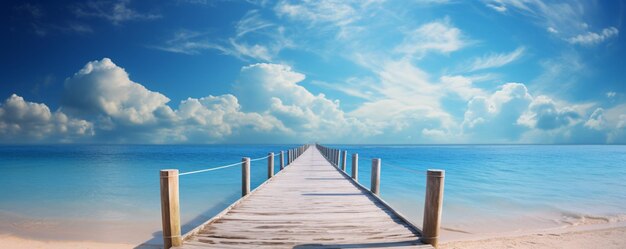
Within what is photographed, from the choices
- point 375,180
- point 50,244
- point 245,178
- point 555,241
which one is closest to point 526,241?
point 555,241

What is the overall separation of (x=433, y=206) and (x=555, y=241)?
5.52 m

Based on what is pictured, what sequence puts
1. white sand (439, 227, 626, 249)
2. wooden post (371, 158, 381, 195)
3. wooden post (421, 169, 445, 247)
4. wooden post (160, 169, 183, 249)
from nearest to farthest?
1. wooden post (160, 169, 183, 249)
2. wooden post (421, 169, 445, 247)
3. white sand (439, 227, 626, 249)
4. wooden post (371, 158, 381, 195)

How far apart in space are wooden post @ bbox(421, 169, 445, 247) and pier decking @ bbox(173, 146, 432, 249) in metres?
0.19

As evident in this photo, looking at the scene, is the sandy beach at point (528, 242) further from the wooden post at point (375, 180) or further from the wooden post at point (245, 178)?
the wooden post at point (245, 178)

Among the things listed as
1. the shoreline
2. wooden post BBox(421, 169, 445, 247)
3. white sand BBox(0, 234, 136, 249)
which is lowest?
white sand BBox(0, 234, 136, 249)

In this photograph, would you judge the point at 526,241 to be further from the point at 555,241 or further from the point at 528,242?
the point at 555,241

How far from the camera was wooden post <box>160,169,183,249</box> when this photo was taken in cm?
410

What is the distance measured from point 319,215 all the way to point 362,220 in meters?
0.86

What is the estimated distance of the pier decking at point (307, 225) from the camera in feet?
14.9

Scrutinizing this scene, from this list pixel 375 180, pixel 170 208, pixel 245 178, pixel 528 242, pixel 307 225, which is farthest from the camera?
pixel 375 180

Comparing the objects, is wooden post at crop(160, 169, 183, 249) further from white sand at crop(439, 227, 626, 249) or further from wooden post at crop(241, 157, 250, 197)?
white sand at crop(439, 227, 626, 249)

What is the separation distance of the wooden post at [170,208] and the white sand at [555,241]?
5.85 meters

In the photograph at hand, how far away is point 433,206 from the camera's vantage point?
4.48 m

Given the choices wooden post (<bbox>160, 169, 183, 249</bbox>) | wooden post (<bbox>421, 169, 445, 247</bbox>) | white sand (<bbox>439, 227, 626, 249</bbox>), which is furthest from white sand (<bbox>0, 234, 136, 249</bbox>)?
white sand (<bbox>439, 227, 626, 249</bbox>)
